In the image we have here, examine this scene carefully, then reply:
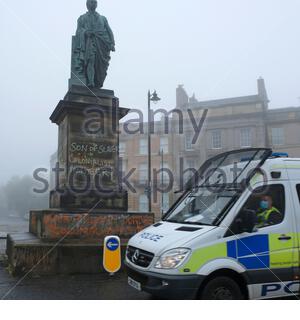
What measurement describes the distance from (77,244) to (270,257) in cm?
456

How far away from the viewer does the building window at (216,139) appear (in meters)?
45.9

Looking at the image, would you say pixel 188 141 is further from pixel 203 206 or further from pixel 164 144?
pixel 203 206

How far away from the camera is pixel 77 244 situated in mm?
8148

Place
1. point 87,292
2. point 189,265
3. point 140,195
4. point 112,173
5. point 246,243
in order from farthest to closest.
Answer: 1. point 140,195
2. point 112,173
3. point 87,292
4. point 246,243
5. point 189,265

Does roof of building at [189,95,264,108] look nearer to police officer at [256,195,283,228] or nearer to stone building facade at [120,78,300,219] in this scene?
stone building facade at [120,78,300,219]

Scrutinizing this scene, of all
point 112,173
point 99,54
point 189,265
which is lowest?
point 189,265

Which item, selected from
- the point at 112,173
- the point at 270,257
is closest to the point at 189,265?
the point at 270,257

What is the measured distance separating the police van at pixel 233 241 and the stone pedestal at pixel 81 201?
2674 mm

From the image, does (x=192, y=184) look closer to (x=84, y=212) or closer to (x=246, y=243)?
(x=246, y=243)

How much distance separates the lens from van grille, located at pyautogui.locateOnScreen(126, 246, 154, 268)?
505 cm

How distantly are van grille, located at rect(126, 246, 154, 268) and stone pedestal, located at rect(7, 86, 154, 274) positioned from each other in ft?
8.60

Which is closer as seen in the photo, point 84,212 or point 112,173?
point 84,212

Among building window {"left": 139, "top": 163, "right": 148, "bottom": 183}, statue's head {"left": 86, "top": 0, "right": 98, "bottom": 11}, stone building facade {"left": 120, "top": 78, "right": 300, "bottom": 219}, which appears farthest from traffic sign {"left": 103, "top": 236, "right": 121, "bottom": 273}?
building window {"left": 139, "top": 163, "right": 148, "bottom": 183}

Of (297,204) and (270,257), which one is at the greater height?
(297,204)
